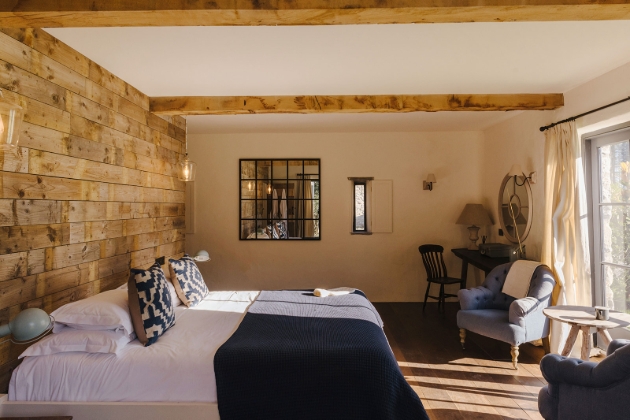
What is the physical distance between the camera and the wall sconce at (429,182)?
5.97 metres

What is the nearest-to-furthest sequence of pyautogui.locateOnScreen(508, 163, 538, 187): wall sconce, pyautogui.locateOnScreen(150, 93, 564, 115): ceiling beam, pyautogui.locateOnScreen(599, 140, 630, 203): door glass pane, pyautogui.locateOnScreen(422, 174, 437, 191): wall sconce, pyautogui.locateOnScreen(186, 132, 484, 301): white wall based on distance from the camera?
pyautogui.locateOnScreen(599, 140, 630, 203): door glass pane < pyautogui.locateOnScreen(150, 93, 564, 115): ceiling beam < pyautogui.locateOnScreen(508, 163, 538, 187): wall sconce < pyautogui.locateOnScreen(422, 174, 437, 191): wall sconce < pyautogui.locateOnScreen(186, 132, 484, 301): white wall

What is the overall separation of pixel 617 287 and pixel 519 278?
799 mm

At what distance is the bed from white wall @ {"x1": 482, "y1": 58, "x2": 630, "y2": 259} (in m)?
2.87

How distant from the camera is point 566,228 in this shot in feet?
12.4

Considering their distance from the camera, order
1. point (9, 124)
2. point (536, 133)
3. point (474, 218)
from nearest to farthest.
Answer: point (9, 124), point (536, 133), point (474, 218)

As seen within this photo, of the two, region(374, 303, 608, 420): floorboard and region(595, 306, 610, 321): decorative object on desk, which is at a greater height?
region(595, 306, 610, 321): decorative object on desk

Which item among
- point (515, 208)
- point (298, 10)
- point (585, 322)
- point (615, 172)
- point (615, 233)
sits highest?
point (298, 10)

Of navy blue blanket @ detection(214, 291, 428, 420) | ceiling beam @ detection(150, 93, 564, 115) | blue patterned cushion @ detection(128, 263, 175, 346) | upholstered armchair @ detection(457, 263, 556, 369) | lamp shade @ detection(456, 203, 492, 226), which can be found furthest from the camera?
lamp shade @ detection(456, 203, 492, 226)

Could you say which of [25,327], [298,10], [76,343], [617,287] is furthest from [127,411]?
[617,287]

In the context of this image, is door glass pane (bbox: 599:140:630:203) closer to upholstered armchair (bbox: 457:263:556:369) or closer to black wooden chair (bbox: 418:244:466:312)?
upholstered armchair (bbox: 457:263:556:369)

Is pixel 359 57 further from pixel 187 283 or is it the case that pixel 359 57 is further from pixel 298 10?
pixel 187 283

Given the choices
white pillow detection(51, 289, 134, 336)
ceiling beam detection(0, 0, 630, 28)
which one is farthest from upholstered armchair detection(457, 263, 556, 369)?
white pillow detection(51, 289, 134, 336)

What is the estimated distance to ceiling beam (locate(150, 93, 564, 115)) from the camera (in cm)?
414

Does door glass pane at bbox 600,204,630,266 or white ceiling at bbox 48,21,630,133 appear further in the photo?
door glass pane at bbox 600,204,630,266
